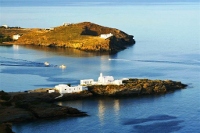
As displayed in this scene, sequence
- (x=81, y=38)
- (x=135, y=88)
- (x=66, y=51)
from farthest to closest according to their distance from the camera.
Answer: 1. (x=81, y=38)
2. (x=66, y=51)
3. (x=135, y=88)

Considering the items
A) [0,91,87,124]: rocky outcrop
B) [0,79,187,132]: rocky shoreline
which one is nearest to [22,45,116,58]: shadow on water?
[0,79,187,132]: rocky shoreline

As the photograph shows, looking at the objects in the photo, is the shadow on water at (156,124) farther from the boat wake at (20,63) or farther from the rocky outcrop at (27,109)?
the boat wake at (20,63)

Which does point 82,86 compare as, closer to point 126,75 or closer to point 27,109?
point 27,109

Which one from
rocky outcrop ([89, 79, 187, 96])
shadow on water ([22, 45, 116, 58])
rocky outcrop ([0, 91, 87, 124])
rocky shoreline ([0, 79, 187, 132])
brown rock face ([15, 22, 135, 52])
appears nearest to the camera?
rocky outcrop ([0, 91, 87, 124])

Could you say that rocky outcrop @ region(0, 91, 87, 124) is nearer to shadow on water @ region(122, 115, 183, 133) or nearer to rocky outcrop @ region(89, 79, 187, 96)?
shadow on water @ region(122, 115, 183, 133)

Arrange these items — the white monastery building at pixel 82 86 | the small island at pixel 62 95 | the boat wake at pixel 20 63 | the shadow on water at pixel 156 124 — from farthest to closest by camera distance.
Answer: the boat wake at pixel 20 63 < the white monastery building at pixel 82 86 < the small island at pixel 62 95 < the shadow on water at pixel 156 124

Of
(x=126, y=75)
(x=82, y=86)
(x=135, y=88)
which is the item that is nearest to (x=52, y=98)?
(x=82, y=86)

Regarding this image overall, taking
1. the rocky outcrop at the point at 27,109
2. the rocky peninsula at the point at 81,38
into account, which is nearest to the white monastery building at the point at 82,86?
the rocky outcrop at the point at 27,109
